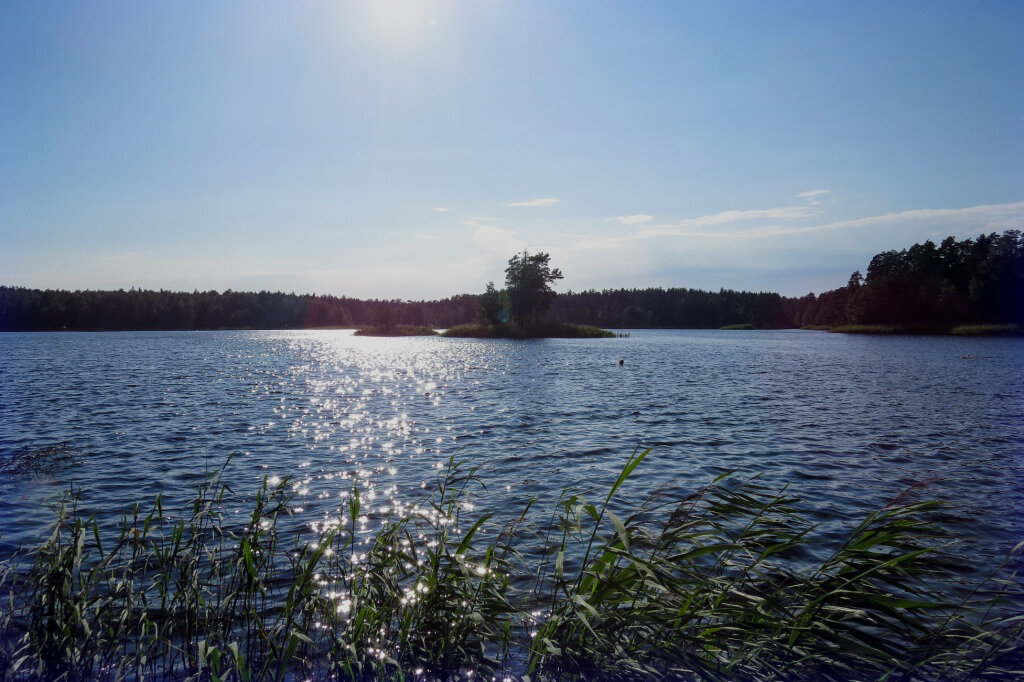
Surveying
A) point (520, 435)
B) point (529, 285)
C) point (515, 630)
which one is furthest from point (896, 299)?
point (515, 630)

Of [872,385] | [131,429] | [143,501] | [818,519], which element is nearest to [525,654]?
[818,519]

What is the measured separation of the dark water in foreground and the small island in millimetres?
73651

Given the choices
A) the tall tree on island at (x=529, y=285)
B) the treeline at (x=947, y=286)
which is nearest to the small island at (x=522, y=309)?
the tall tree on island at (x=529, y=285)

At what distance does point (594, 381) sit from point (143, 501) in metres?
33.4

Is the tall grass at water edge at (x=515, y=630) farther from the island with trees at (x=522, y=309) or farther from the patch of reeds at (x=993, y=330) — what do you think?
the patch of reeds at (x=993, y=330)

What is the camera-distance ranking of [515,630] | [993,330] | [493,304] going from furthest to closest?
[493,304] → [993,330] → [515,630]

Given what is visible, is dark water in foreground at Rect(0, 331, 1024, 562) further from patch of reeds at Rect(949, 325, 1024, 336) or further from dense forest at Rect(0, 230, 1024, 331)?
dense forest at Rect(0, 230, 1024, 331)

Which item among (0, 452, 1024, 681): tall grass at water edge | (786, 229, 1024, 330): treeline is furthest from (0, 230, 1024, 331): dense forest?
(0, 452, 1024, 681): tall grass at water edge

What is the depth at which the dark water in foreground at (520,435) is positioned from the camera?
46.5ft

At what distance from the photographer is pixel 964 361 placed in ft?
186

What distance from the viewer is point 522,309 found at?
11931 cm

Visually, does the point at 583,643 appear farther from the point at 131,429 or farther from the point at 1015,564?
the point at 131,429

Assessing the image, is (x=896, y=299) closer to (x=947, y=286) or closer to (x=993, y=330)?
(x=947, y=286)

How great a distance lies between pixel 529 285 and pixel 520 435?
96.7m
